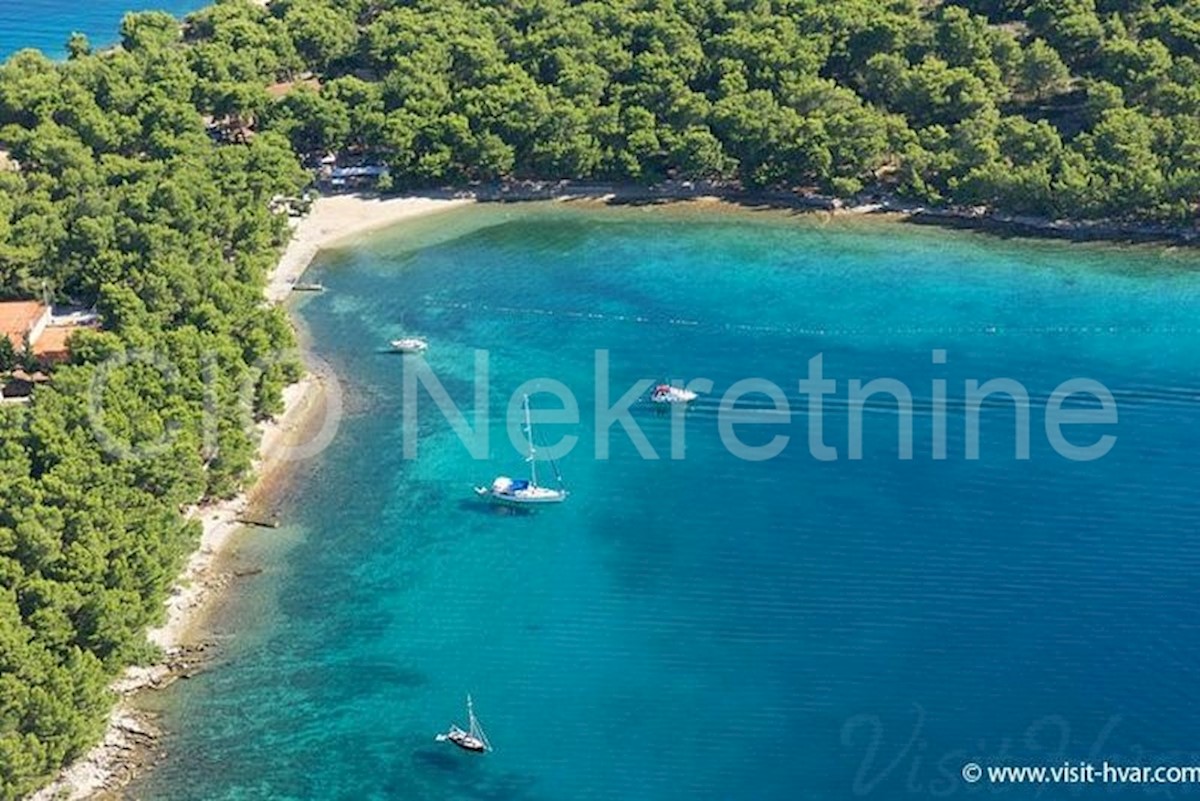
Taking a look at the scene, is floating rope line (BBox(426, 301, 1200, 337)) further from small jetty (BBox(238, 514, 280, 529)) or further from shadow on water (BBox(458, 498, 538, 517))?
small jetty (BBox(238, 514, 280, 529))

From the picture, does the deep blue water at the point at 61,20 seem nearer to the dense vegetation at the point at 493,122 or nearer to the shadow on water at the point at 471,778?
the dense vegetation at the point at 493,122

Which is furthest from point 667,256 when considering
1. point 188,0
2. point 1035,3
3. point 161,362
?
point 188,0

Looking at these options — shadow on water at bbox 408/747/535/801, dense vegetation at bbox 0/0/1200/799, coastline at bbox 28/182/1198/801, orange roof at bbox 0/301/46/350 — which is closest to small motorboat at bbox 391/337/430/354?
coastline at bbox 28/182/1198/801

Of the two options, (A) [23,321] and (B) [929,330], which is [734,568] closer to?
(B) [929,330]

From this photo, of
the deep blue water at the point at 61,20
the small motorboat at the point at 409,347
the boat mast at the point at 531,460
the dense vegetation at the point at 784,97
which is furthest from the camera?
the deep blue water at the point at 61,20

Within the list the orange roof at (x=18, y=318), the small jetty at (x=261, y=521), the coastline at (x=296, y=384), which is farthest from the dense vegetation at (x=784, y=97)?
→ the small jetty at (x=261, y=521)

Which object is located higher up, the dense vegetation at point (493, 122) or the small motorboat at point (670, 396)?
the dense vegetation at point (493, 122)

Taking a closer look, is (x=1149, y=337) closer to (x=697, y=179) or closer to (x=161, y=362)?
(x=697, y=179)

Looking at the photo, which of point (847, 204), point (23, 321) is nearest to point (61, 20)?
point (23, 321)

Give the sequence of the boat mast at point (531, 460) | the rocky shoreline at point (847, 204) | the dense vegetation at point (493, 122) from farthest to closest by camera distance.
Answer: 1. the rocky shoreline at point (847, 204)
2. the dense vegetation at point (493, 122)
3. the boat mast at point (531, 460)
